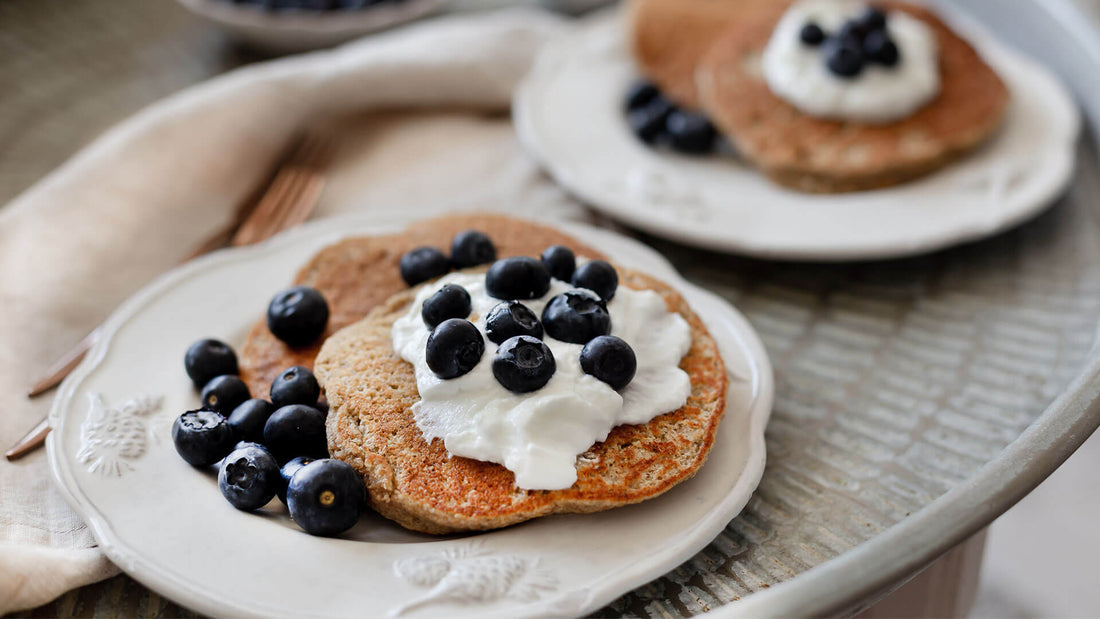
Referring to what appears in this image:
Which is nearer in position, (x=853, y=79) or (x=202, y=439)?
(x=202, y=439)

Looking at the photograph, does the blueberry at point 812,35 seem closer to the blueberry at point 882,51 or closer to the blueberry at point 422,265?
the blueberry at point 882,51

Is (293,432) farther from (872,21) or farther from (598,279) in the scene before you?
(872,21)

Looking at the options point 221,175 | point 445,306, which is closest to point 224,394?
point 445,306

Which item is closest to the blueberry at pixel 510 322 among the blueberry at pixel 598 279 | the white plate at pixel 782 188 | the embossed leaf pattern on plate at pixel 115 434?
the blueberry at pixel 598 279

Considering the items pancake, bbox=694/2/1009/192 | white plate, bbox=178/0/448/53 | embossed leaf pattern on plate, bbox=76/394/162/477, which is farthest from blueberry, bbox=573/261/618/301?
white plate, bbox=178/0/448/53

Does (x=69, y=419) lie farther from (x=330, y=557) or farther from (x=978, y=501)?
(x=978, y=501)
